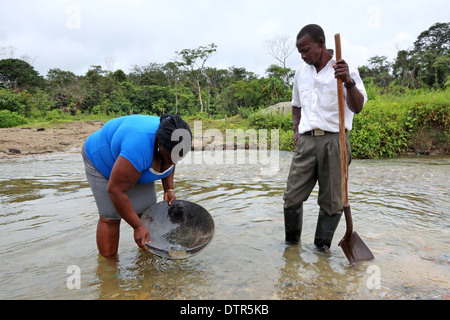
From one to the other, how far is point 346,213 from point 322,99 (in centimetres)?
87

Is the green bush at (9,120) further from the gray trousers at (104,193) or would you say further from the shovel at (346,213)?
the shovel at (346,213)

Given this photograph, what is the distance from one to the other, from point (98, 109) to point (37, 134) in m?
13.7

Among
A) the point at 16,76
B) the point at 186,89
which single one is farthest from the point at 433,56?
the point at 16,76

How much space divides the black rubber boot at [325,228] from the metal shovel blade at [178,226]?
0.91 m

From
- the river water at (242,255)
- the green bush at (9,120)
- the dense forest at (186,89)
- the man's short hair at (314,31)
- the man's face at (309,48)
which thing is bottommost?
the river water at (242,255)

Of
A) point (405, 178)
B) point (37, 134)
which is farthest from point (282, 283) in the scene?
point (37, 134)

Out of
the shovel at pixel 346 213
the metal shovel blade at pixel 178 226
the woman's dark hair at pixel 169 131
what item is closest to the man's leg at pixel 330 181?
the shovel at pixel 346 213

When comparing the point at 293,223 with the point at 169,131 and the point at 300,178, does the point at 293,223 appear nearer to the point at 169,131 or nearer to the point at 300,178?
the point at 300,178

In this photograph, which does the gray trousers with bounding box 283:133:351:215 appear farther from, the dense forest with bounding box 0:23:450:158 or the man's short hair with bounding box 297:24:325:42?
the dense forest with bounding box 0:23:450:158

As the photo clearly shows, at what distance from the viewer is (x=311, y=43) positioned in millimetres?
2342

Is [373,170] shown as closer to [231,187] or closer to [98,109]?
[231,187]

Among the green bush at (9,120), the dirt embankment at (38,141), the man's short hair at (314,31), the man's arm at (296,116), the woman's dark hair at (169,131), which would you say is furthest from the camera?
the green bush at (9,120)

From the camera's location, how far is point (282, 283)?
2160mm

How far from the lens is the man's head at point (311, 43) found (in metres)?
2.32
